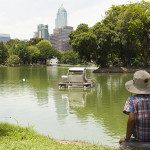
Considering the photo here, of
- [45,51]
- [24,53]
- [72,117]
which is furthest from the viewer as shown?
[45,51]

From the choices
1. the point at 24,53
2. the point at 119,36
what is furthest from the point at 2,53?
the point at 119,36

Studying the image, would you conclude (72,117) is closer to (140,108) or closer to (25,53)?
(140,108)

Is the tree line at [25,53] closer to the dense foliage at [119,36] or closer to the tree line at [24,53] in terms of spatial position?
the tree line at [24,53]

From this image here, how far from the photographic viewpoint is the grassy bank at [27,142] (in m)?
6.00

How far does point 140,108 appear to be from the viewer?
4.15m

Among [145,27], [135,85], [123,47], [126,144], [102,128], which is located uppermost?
[145,27]

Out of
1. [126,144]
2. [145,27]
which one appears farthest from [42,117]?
[145,27]

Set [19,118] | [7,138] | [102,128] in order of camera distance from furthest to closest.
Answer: [19,118]
[102,128]
[7,138]

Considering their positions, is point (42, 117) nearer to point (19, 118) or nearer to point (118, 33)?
point (19, 118)

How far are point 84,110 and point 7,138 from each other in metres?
6.47

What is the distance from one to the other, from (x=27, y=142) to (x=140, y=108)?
3.59 m

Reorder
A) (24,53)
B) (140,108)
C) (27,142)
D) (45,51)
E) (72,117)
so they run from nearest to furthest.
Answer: (140,108) → (27,142) → (72,117) → (24,53) → (45,51)

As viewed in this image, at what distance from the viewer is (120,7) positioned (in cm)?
6012

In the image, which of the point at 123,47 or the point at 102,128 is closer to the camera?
the point at 102,128
